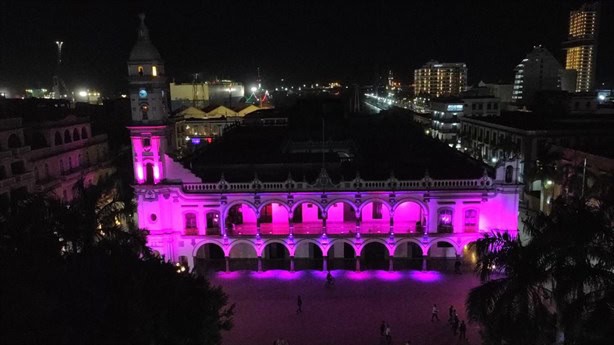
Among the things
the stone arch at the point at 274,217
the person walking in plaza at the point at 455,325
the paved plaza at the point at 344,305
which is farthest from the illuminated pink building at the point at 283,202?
the person walking in plaza at the point at 455,325

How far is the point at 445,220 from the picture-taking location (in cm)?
4569

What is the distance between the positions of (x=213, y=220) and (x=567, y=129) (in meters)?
50.8

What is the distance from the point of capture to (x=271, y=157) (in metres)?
52.2

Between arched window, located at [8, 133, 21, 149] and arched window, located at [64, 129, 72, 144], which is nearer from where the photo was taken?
arched window, located at [8, 133, 21, 149]

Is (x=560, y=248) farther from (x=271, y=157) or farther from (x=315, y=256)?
(x=271, y=157)

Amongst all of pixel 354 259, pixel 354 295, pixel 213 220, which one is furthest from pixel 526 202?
pixel 213 220

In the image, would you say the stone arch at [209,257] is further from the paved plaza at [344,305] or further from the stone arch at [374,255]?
the stone arch at [374,255]

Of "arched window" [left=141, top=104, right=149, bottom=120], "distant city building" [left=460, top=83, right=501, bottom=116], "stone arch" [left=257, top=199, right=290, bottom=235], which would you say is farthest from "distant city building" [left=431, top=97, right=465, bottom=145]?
"arched window" [left=141, top=104, right=149, bottom=120]

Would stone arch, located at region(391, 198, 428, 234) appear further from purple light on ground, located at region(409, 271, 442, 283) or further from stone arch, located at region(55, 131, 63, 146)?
stone arch, located at region(55, 131, 63, 146)

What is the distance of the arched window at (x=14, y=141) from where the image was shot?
49.5 metres

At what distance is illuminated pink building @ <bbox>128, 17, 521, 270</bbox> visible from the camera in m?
44.6

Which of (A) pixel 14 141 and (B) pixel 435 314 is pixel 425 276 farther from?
(A) pixel 14 141

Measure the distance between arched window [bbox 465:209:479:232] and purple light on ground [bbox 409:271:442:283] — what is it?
4.85 m

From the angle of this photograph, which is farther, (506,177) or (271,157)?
(271,157)
